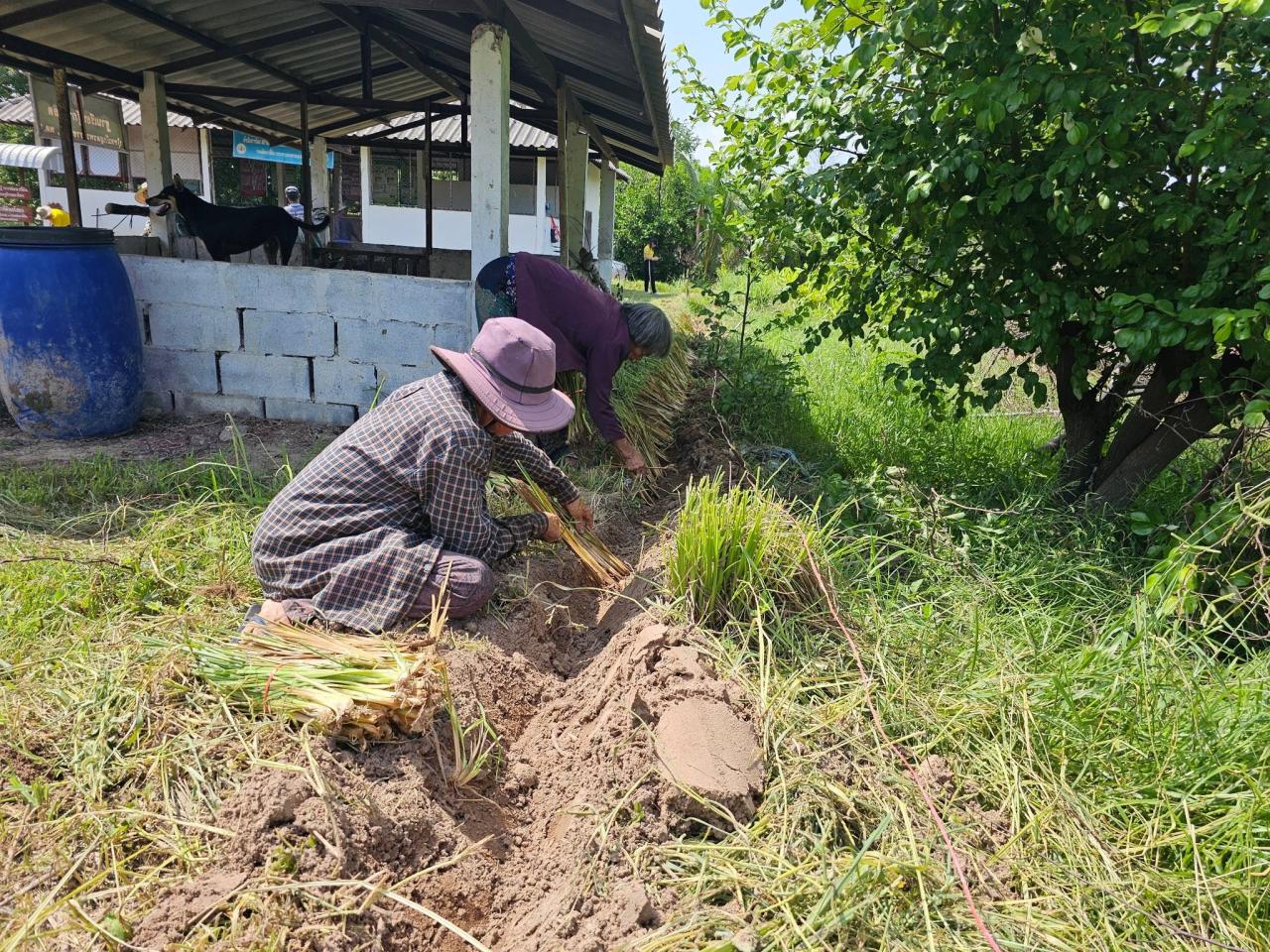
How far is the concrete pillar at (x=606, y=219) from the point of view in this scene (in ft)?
38.1

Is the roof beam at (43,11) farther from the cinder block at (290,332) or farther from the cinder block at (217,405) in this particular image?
the cinder block at (217,405)

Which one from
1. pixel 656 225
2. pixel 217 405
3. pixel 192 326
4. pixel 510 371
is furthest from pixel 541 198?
pixel 510 371

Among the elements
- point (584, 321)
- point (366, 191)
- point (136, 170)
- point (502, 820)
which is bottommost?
point (502, 820)

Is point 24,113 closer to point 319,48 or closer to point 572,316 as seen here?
point 319,48

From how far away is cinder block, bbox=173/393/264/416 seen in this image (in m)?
5.65

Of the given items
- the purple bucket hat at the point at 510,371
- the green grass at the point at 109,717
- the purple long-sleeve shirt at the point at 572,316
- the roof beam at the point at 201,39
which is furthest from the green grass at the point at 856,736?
the roof beam at the point at 201,39

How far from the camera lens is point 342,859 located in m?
1.86

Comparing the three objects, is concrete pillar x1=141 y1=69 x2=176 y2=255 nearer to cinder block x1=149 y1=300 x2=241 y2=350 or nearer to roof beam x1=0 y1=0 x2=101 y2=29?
roof beam x1=0 y1=0 x2=101 y2=29

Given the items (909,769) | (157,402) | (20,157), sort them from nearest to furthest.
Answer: (909,769)
(157,402)
(20,157)

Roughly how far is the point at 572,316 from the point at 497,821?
110 inches

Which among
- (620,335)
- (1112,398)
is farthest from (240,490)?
(1112,398)

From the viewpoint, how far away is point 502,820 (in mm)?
2340

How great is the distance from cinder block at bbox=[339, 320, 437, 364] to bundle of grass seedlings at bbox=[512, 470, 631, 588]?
1.93m

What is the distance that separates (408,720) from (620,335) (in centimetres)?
260
